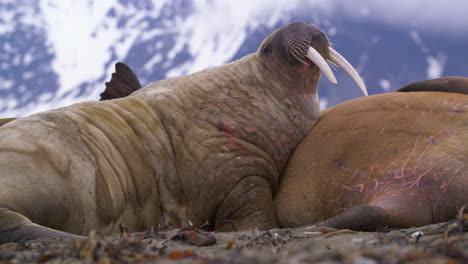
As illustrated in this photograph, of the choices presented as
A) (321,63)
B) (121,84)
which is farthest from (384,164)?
(121,84)

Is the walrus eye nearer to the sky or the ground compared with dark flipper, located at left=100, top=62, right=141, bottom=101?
nearer to the sky

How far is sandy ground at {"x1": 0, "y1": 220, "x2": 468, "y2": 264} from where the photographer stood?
1.21 metres

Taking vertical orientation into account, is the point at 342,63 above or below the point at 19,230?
above

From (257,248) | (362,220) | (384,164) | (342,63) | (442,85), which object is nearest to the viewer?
(257,248)

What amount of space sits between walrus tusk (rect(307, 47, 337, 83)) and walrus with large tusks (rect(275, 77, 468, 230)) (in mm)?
368

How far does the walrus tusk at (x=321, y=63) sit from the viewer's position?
439 centimetres

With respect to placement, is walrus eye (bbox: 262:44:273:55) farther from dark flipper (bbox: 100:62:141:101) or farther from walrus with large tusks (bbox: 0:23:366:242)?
dark flipper (bbox: 100:62:141:101)

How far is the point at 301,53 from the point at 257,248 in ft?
9.75

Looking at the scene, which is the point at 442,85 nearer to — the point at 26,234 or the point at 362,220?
the point at 362,220

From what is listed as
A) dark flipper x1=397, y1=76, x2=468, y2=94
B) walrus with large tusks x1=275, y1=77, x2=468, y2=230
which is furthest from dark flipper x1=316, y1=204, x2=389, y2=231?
dark flipper x1=397, y1=76, x2=468, y2=94

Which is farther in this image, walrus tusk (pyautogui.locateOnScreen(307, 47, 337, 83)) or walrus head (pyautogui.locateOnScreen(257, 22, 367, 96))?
walrus head (pyautogui.locateOnScreen(257, 22, 367, 96))

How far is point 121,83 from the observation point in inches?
217

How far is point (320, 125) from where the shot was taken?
181 inches

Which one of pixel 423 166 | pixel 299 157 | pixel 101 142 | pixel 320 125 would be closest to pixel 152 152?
pixel 101 142
